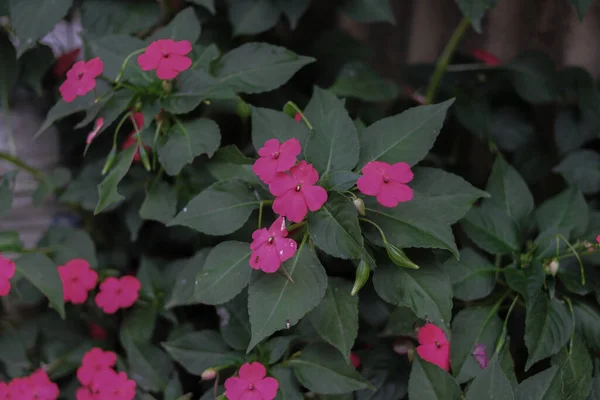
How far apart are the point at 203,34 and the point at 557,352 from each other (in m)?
1.00

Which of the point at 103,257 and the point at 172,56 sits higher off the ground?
the point at 172,56

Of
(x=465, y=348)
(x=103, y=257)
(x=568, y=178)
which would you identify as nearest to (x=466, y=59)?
(x=568, y=178)

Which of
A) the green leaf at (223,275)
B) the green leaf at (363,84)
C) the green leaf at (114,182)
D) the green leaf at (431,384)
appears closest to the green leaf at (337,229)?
the green leaf at (223,275)

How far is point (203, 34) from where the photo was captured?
1312mm

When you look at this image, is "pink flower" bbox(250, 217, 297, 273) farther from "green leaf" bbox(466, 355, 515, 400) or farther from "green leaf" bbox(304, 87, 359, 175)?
"green leaf" bbox(466, 355, 515, 400)

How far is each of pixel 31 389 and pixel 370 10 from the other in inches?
41.4

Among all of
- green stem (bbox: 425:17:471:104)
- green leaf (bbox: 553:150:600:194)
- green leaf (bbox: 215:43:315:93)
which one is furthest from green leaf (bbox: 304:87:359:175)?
green leaf (bbox: 553:150:600:194)

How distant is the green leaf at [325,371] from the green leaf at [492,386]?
0.53ft

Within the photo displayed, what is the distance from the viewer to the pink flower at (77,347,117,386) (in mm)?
1037

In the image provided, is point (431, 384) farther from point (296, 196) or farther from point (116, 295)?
point (116, 295)

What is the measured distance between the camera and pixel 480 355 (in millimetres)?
927

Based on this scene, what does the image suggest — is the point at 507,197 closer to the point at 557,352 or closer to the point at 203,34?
the point at 557,352

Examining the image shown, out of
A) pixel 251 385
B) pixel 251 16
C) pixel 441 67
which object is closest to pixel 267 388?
pixel 251 385

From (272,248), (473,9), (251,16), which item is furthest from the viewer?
(251,16)
